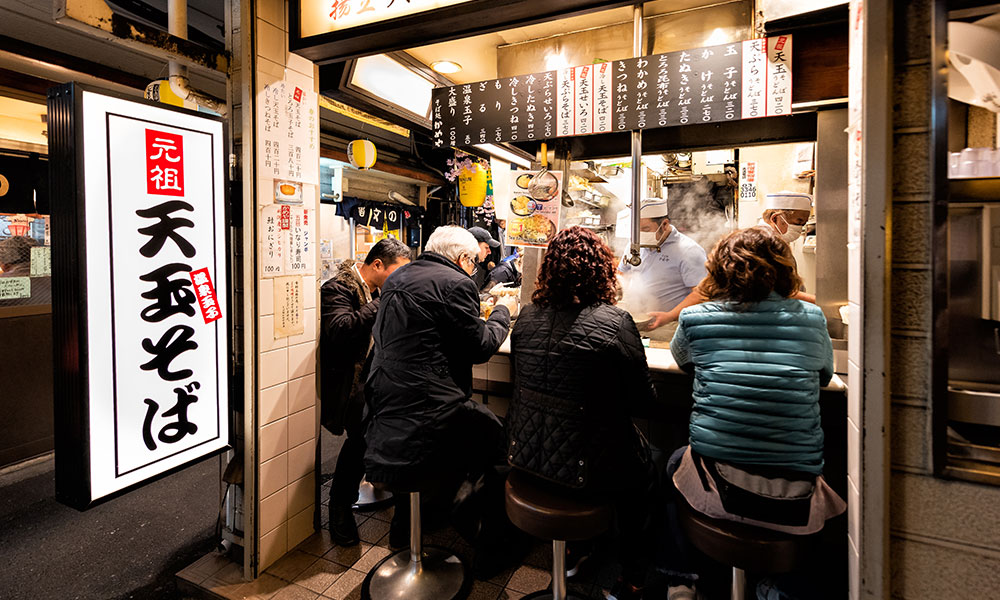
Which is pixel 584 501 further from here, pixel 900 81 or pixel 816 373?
pixel 900 81

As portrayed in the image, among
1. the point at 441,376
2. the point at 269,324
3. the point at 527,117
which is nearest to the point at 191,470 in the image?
the point at 269,324

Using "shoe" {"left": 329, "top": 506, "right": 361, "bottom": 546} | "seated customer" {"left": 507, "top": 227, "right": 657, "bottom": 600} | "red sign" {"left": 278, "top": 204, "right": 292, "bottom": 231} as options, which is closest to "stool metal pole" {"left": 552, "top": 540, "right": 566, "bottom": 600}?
"seated customer" {"left": 507, "top": 227, "right": 657, "bottom": 600}

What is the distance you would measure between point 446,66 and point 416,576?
4050mm

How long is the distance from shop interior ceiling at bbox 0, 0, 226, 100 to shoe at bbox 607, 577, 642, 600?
4.41 metres

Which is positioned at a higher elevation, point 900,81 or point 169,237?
point 900,81

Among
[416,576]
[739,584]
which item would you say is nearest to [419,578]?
[416,576]

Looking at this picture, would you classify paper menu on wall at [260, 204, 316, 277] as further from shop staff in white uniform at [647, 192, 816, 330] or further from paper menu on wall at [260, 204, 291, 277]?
shop staff in white uniform at [647, 192, 816, 330]

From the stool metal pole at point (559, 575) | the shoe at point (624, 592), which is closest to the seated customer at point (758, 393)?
the stool metal pole at point (559, 575)

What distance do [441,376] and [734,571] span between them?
1648 mm

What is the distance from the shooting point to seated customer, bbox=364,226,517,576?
262 cm

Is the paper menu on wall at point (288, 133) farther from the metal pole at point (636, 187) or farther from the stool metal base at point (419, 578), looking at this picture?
the stool metal base at point (419, 578)

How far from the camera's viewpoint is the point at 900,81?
154 cm

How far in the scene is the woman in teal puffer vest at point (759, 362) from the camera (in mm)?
2098

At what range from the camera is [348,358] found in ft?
11.9
